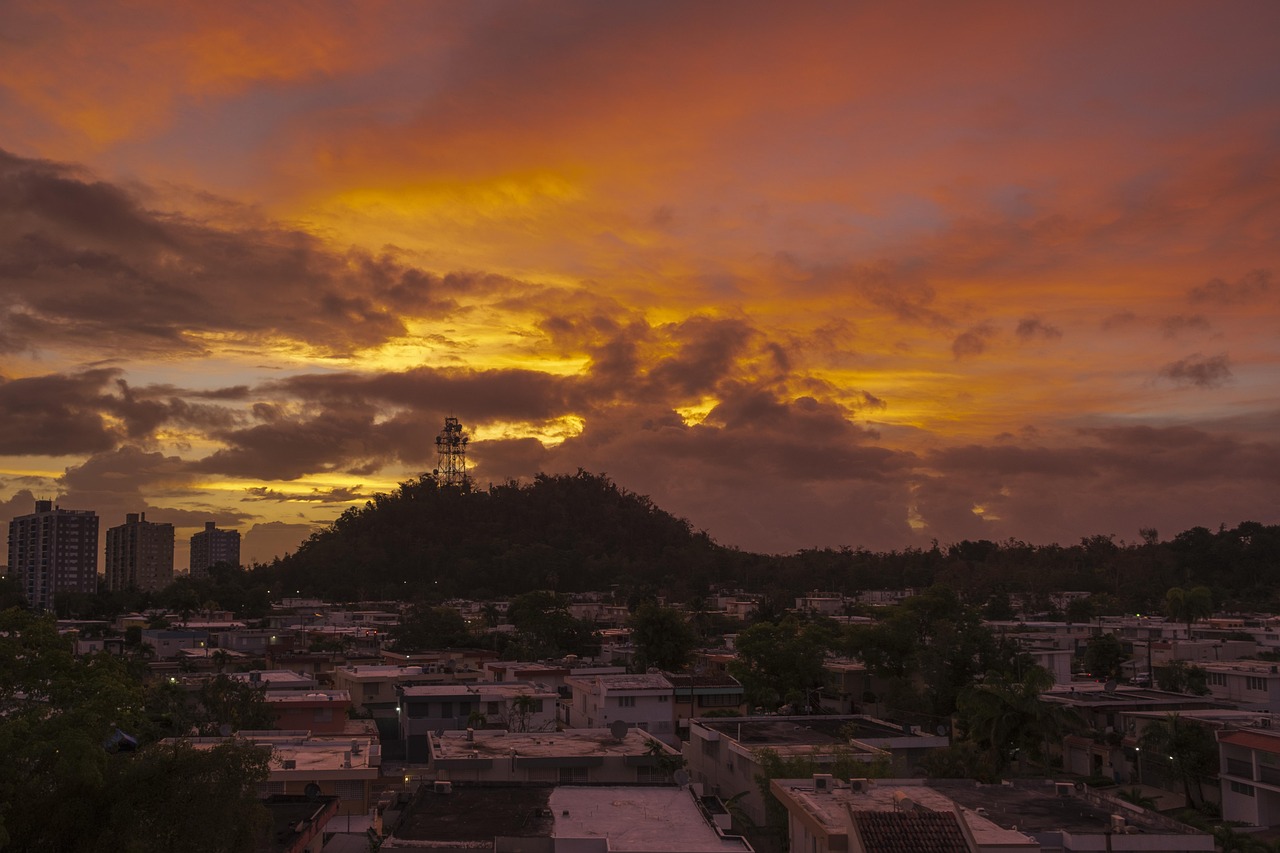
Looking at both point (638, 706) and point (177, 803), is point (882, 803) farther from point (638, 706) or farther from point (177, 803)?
point (638, 706)

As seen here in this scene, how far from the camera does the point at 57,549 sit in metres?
184

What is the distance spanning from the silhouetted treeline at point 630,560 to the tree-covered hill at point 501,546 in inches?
9.5

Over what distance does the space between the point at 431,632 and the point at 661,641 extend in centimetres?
2555

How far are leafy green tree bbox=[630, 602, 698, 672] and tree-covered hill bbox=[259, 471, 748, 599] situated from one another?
8541 centimetres

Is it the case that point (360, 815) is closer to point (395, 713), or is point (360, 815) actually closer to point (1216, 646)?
point (395, 713)

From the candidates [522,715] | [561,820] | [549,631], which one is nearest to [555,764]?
→ [561,820]

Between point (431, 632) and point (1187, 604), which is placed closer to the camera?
point (431, 632)

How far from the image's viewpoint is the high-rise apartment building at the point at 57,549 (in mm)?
182750

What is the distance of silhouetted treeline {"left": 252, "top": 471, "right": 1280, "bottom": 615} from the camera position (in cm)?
12244

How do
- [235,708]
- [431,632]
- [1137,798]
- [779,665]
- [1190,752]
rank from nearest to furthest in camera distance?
[1137,798] < [1190,752] < [235,708] < [779,665] < [431,632]

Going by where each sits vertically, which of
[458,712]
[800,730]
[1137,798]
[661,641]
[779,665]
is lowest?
[1137,798]

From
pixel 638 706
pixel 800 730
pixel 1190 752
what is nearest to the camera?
pixel 1190 752

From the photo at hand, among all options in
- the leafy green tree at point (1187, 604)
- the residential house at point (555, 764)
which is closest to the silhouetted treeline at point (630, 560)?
the leafy green tree at point (1187, 604)

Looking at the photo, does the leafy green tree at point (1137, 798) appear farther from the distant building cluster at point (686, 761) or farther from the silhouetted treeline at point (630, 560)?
the silhouetted treeline at point (630, 560)
